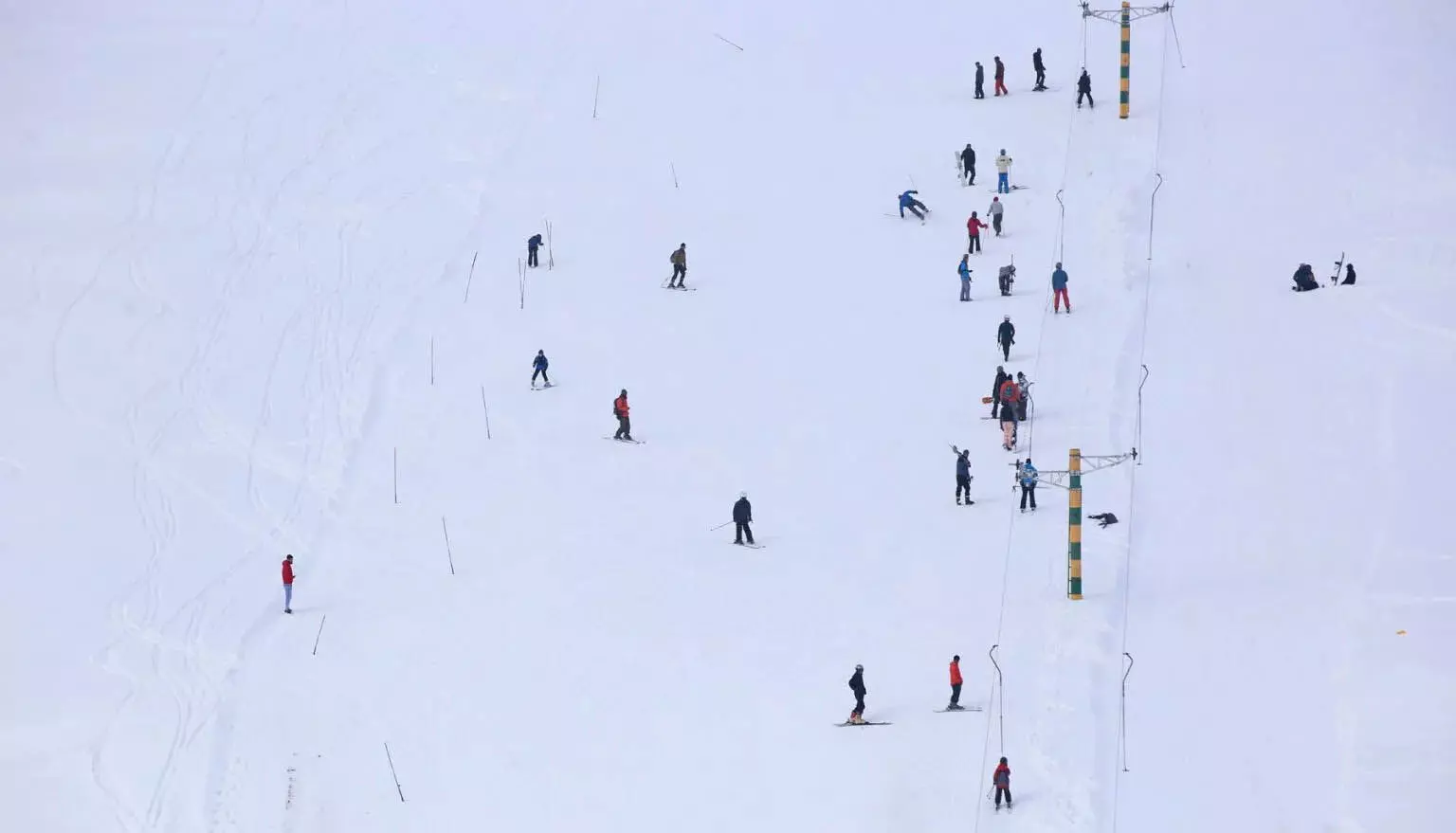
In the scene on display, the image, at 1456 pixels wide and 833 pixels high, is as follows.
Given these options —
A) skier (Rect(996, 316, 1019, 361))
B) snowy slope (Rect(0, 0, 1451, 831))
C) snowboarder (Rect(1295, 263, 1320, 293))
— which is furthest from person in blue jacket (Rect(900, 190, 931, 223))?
snowboarder (Rect(1295, 263, 1320, 293))

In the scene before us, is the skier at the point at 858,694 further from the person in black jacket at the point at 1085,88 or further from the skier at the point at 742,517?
the person in black jacket at the point at 1085,88

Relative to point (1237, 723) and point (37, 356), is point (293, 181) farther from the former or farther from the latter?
point (1237, 723)

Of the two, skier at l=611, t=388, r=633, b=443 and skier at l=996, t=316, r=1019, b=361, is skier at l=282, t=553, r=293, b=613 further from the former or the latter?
skier at l=996, t=316, r=1019, b=361

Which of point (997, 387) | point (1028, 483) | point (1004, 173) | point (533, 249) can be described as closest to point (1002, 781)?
point (1028, 483)

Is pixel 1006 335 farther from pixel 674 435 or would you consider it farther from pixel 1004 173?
pixel 1004 173

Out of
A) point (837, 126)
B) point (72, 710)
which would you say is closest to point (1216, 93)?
point (837, 126)

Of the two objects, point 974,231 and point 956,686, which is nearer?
point 956,686

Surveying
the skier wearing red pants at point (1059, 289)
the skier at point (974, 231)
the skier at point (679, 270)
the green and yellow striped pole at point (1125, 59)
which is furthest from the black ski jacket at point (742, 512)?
the green and yellow striped pole at point (1125, 59)
